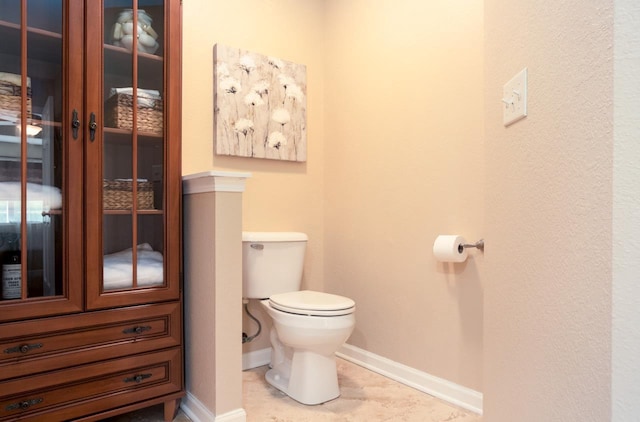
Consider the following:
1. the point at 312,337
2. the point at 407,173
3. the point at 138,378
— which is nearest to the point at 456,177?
the point at 407,173

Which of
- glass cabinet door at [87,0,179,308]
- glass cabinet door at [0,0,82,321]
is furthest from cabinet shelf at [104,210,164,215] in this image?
glass cabinet door at [0,0,82,321]

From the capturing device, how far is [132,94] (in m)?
1.69

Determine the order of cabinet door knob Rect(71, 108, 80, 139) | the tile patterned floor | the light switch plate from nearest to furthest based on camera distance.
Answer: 1. the light switch plate
2. cabinet door knob Rect(71, 108, 80, 139)
3. the tile patterned floor

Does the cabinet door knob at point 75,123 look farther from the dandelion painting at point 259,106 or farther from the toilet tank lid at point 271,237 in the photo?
the toilet tank lid at point 271,237

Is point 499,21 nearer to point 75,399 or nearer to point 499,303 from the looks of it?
point 499,303

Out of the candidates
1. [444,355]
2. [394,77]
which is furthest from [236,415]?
[394,77]

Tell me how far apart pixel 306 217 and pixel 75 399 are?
5.20 ft

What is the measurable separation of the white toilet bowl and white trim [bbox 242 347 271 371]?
0.39m

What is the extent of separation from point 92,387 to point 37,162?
87 centimetres

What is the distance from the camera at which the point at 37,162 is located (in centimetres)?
149

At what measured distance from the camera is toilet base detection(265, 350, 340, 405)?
6.34 ft

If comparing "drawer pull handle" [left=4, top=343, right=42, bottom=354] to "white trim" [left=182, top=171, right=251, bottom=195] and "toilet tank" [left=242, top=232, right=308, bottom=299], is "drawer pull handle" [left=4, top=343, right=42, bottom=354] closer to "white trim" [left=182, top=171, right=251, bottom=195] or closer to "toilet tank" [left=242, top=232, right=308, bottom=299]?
"white trim" [left=182, top=171, right=251, bottom=195]

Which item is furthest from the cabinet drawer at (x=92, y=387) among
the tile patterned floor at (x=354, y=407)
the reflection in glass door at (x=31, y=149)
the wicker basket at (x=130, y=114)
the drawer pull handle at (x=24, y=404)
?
the wicker basket at (x=130, y=114)

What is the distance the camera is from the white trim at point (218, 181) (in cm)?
163
